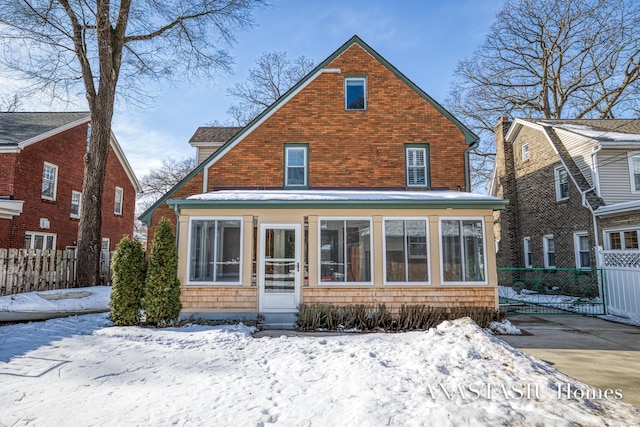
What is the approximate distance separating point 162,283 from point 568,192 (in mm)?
14702

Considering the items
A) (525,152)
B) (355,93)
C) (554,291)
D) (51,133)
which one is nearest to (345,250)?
(355,93)

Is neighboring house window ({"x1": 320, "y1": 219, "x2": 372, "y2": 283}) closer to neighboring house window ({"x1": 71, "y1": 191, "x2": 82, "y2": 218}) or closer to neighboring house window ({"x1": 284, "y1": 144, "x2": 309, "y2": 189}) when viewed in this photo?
neighboring house window ({"x1": 284, "y1": 144, "x2": 309, "y2": 189})

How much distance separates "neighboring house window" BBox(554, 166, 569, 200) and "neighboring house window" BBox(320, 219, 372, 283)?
10035 mm

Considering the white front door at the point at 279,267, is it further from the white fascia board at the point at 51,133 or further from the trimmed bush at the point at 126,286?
the white fascia board at the point at 51,133

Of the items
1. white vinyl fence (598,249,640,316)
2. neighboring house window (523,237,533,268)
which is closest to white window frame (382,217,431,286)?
white vinyl fence (598,249,640,316)

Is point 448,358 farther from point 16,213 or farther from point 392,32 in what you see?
point 16,213

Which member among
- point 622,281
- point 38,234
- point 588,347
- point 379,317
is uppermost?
point 38,234

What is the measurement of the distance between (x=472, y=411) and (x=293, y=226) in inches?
241

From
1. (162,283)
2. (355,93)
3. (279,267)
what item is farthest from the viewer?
(355,93)

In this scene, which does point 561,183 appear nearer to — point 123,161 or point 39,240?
point 39,240

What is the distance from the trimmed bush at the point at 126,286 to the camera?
794 cm

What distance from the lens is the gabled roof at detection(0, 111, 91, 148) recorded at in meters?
14.6

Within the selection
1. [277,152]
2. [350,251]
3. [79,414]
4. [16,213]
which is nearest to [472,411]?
[79,414]

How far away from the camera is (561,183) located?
1438cm
